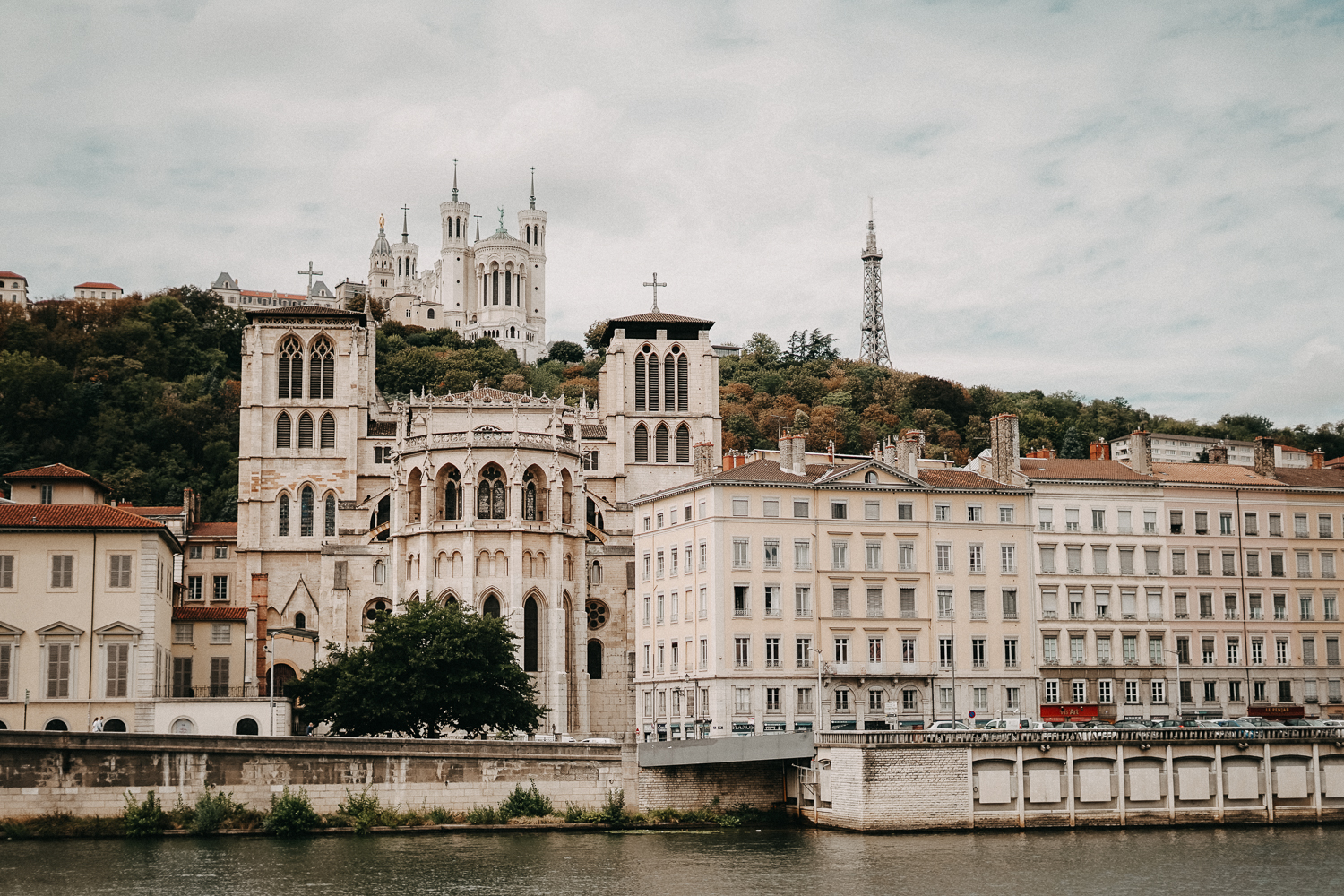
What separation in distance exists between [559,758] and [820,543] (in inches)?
599

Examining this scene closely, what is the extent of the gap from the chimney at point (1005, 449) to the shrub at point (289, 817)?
3120cm

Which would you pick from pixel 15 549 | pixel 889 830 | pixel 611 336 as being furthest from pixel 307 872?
pixel 611 336

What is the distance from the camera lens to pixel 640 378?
95.4 metres

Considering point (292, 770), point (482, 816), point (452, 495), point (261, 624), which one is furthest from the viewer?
point (452, 495)

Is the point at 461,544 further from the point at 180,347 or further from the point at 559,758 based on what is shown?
the point at 180,347

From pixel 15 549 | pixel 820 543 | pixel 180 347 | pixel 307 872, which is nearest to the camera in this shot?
pixel 307 872

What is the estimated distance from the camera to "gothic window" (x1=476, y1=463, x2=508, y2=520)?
265ft

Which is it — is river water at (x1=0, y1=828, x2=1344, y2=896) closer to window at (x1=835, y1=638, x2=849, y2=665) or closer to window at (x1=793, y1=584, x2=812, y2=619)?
window at (x1=835, y1=638, x2=849, y2=665)

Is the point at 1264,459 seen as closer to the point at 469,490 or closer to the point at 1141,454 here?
the point at 1141,454

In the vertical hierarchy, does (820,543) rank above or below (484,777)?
above

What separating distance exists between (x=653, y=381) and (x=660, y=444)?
11.9 ft

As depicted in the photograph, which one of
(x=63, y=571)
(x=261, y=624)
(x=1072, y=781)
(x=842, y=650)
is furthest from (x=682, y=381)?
(x=1072, y=781)

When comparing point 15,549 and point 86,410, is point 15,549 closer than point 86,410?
Yes

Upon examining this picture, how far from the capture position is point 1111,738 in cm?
5450
